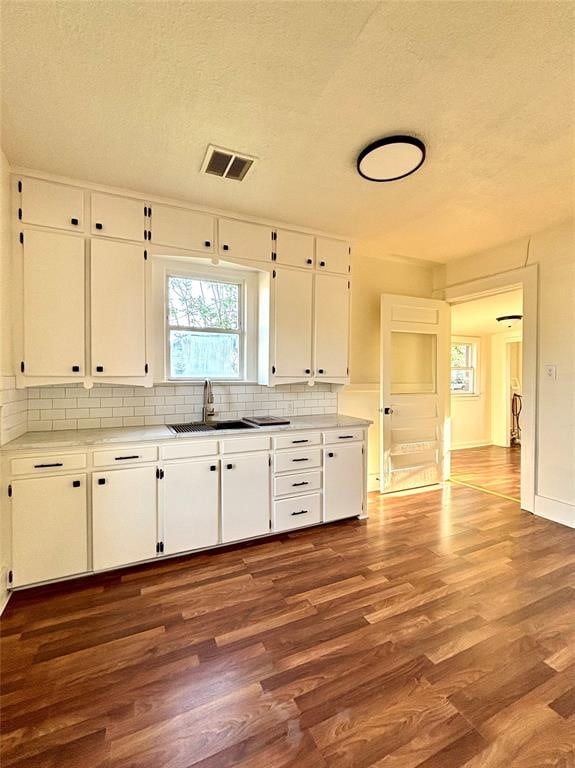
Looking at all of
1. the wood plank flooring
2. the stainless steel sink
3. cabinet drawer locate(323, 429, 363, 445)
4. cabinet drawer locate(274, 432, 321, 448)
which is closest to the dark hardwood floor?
the wood plank flooring

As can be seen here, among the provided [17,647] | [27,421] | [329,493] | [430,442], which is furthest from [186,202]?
[430,442]

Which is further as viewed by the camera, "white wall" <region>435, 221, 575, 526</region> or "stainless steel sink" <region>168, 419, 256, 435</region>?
"white wall" <region>435, 221, 575, 526</region>

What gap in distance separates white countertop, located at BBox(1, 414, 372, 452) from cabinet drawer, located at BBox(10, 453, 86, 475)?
2.8 inches

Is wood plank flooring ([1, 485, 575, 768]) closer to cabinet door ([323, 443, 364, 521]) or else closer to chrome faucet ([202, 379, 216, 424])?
cabinet door ([323, 443, 364, 521])

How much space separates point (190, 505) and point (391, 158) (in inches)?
107

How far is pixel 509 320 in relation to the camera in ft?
19.0

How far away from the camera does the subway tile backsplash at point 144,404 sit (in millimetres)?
2551

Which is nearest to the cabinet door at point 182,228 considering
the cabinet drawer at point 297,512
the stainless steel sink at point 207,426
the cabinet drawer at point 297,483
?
the stainless steel sink at point 207,426

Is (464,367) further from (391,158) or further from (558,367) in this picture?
(391,158)

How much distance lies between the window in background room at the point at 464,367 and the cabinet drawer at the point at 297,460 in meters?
4.84

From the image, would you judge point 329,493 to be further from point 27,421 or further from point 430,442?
point 27,421

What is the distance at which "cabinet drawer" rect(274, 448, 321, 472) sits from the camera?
289cm

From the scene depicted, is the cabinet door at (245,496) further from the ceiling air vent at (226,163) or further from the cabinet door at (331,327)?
the ceiling air vent at (226,163)

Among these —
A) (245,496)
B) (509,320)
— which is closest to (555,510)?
(245,496)
